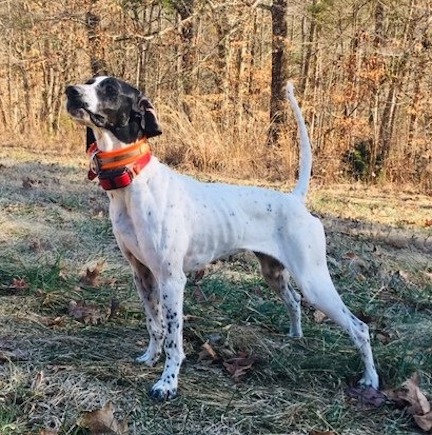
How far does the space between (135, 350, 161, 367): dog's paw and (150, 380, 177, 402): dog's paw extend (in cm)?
34

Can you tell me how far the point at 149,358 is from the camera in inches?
138

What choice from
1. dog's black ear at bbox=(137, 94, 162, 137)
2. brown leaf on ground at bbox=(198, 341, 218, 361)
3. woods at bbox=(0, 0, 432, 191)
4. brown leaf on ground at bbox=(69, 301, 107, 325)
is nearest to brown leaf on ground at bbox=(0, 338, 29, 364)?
brown leaf on ground at bbox=(69, 301, 107, 325)

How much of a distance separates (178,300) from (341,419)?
0.95 meters

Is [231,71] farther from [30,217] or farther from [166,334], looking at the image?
[166,334]

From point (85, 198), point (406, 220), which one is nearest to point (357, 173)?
point (406, 220)

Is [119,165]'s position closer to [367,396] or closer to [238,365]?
[238,365]

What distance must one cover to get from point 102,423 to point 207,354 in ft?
3.37

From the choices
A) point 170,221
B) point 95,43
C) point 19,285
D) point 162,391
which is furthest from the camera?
point 95,43

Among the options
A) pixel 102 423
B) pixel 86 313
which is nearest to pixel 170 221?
pixel 102 423

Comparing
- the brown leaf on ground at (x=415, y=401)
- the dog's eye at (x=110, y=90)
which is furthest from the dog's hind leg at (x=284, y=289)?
the dog's eye at (x=110, y=90)

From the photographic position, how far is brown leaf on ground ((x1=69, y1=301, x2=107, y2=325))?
3921mm

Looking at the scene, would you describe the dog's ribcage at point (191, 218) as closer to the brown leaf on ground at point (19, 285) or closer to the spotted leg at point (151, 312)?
the spotted leg at point (151, 312)

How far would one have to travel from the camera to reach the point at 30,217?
6.26m

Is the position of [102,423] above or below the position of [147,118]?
below
